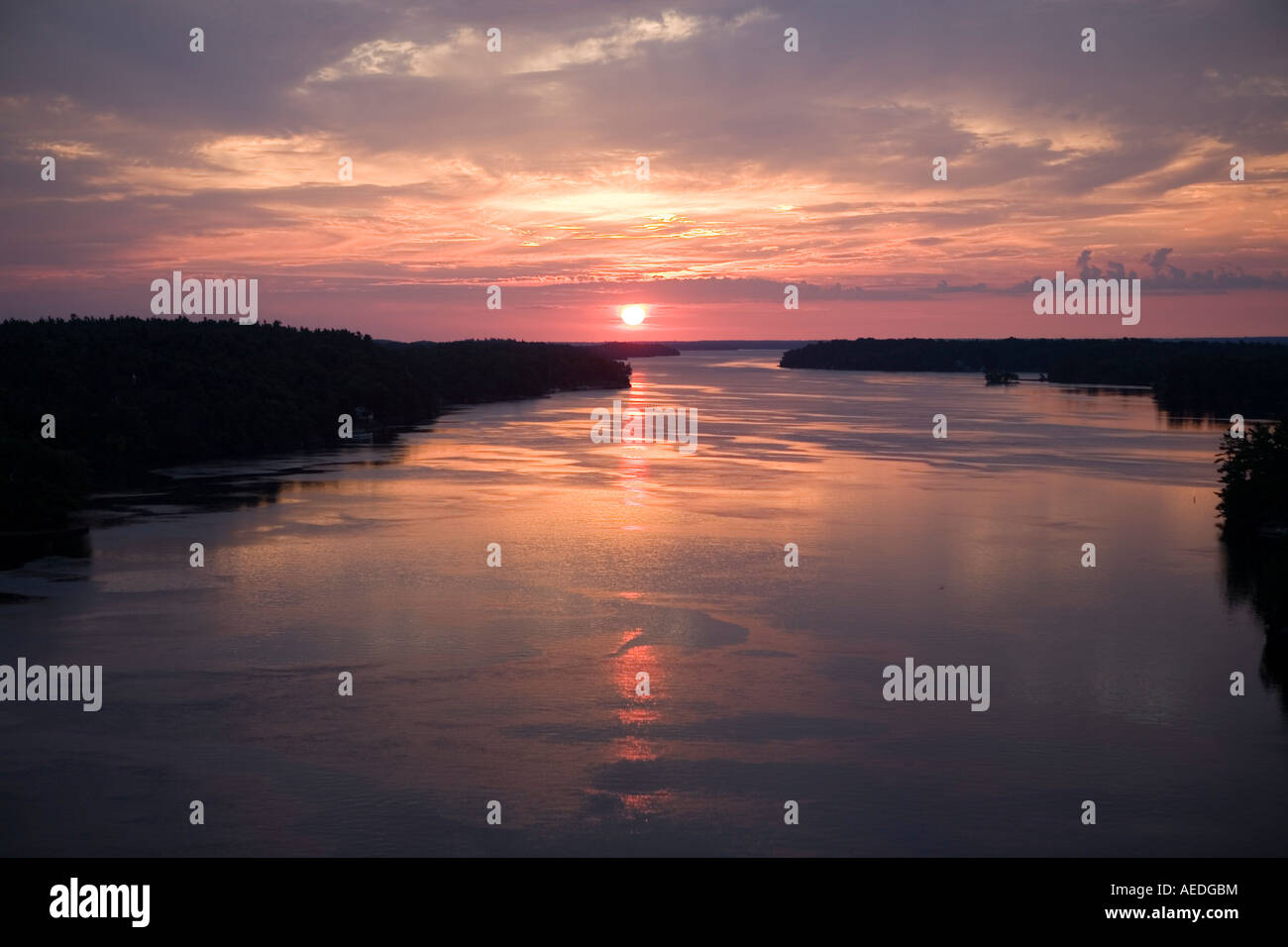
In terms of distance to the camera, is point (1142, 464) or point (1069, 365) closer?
point (1142, 464)

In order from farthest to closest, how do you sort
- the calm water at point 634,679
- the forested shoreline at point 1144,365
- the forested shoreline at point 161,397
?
the forested shoreline at point 1144,365, the forested shoreline at point 161,397, the calm water at point 634,679

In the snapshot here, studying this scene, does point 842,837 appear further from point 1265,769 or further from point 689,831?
point 1265,769

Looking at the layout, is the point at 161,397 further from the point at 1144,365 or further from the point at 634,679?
the point at 1144,365

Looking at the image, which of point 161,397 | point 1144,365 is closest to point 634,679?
point 161,397

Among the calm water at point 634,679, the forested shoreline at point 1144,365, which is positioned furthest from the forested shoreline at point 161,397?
the forested shoreline at point 1144,365

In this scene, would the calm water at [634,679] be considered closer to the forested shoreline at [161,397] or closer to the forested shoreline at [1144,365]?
the forested shoreline at [161,397]

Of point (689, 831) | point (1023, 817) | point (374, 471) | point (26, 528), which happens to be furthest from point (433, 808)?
point (374, 471)
